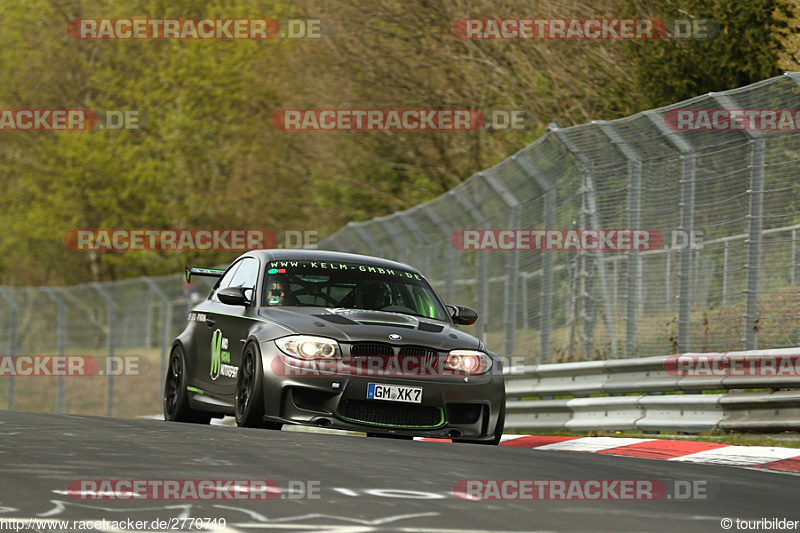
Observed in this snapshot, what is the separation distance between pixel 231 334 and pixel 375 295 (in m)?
1.18

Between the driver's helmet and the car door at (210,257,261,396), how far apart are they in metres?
0.85

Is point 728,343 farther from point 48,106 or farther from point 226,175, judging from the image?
point 48,106

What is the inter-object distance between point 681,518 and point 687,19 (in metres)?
15.9

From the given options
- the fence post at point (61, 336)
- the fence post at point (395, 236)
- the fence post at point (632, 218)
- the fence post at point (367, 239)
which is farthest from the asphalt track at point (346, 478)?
the fence post at point (61, 336)

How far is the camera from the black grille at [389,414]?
33.4 feet

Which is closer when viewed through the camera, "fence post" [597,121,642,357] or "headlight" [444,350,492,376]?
"headlight" [444,350,492,376]

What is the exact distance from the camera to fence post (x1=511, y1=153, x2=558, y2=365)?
15492mm

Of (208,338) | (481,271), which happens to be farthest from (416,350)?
(481,271)

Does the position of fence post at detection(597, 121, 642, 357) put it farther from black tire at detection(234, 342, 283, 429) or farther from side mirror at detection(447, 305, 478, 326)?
black tire at detection(234, 342, 283, 429)

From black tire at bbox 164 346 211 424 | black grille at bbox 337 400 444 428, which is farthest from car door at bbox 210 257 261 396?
black grille at bbox 337 400 444 428

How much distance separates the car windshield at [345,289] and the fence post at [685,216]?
2202 mm

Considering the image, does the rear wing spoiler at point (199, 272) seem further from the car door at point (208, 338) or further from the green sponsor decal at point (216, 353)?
the green sponsor decal at point (216, 353)

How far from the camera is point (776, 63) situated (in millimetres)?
19453

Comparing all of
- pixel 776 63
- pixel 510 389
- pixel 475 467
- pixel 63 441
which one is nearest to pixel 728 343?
pixel 510 389
